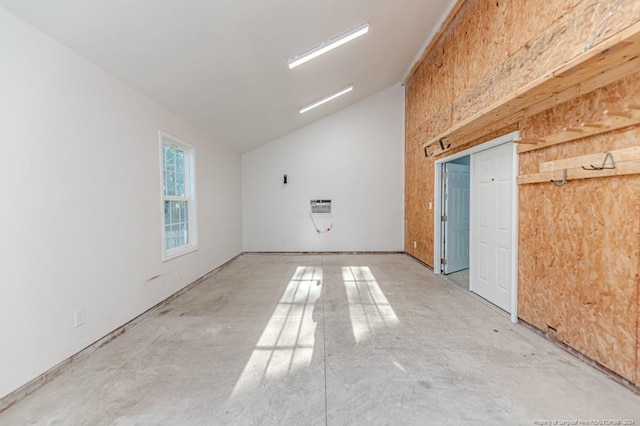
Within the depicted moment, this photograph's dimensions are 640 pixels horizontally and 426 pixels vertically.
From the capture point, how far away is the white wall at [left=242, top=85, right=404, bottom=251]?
6.82 m

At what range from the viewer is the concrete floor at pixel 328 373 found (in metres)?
1.68

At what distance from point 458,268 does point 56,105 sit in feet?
19.0

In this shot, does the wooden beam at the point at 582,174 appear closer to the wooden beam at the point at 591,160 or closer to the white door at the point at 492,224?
the wooden beam at the point at 591,160

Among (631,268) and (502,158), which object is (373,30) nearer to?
(502,158)


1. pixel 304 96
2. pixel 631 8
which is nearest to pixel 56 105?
pixel 304 96

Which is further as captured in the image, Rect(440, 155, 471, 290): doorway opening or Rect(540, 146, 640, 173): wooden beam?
Rect(440, 155, 471, 290): doorway opening

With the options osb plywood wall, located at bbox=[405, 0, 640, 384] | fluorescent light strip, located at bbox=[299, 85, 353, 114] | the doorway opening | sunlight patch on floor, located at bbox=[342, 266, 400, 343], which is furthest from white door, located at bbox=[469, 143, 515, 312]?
fluorescent light strip, located at bbox=[299, 85, 353, 114]

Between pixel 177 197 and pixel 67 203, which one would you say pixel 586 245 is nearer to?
pixel 67 203

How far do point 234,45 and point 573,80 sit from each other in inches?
122

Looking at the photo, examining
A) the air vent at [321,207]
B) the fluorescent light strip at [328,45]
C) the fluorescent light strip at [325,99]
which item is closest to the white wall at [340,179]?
the air vent at [321,207]

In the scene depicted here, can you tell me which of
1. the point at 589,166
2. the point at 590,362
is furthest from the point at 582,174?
the point at 590,362

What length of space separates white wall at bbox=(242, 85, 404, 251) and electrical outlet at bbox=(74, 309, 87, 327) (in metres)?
4.76

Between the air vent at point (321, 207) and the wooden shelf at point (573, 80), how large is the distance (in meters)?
4.12

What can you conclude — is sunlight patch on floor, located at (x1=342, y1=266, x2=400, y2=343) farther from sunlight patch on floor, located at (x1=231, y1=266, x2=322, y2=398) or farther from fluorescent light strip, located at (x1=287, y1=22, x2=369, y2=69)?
fluorescent light strip, located at (x1=287, y1=22, x2=369, y2=69)
